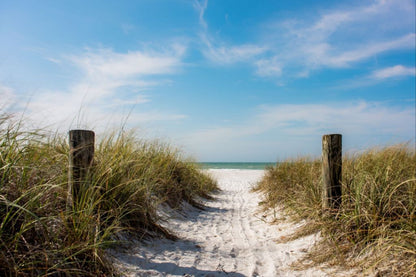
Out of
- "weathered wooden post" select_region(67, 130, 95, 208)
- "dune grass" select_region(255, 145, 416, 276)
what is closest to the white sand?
"dune grass" select_region(255, 145, 416, 276)

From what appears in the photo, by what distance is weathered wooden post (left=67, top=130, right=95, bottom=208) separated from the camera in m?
3.09

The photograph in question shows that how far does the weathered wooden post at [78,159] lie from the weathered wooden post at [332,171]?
10.5 feet

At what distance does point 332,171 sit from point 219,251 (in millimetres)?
2010

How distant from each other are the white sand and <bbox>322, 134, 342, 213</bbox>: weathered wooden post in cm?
64

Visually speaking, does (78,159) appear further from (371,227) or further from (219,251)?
(371,227)

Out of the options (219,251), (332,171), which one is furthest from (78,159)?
(332,171)

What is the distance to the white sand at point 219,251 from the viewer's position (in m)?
3.29

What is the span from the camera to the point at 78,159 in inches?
124

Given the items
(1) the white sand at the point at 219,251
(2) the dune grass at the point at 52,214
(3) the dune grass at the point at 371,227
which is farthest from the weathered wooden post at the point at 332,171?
(2) the dune grass at the point at 52,214

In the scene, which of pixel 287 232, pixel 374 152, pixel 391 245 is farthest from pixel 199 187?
pixel 391 245

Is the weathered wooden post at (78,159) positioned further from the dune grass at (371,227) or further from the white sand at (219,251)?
the dune grass at (371,227)

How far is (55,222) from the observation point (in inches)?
104

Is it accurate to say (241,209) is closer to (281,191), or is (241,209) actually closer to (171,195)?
(281,191)

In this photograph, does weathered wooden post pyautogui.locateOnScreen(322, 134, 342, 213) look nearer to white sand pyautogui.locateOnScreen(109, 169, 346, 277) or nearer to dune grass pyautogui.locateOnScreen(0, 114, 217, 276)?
white sand pyautogui.locateOnScreen(109, 169, 346, 277)
